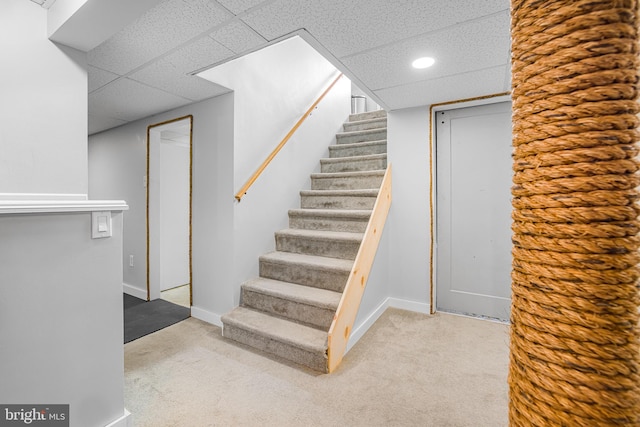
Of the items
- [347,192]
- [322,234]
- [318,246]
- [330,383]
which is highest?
[347,192]

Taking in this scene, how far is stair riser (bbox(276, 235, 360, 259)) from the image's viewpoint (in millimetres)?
2748

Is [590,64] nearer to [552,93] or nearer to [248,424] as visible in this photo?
[552,93]

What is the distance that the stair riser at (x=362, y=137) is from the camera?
3.91 metres

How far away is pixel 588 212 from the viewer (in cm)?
23

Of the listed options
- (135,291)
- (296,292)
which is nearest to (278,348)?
(296,292)

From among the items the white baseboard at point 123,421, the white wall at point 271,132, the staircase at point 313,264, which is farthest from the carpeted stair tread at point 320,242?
the white baseboard at point 123,421

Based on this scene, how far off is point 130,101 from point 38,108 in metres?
1.34

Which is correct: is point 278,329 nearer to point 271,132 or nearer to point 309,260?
point 309,260

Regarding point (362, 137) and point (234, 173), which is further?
point (362, 137)

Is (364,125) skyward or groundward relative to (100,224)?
skyward

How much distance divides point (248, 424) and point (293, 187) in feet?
7.65

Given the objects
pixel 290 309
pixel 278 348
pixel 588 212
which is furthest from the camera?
pixel 290 309

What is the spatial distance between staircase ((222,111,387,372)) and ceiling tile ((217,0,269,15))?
1.85m

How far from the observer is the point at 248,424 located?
1567 millimetres
